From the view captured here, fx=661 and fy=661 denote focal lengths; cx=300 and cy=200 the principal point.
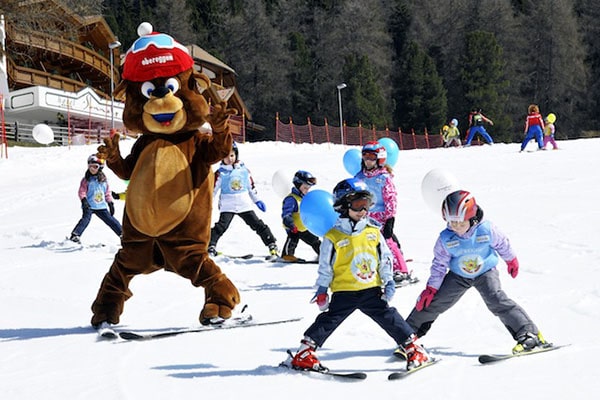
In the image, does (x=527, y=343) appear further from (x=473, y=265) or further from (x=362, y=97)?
(x=362, y=97)

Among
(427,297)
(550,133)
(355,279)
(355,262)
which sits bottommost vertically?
(427,297)

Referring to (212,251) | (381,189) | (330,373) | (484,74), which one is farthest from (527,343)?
(484,74)

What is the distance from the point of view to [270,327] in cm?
545

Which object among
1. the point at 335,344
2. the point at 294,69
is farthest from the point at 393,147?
the point at 294,69

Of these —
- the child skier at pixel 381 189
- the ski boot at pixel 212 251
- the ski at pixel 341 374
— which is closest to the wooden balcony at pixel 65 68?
the ski boot at pixel 212 251

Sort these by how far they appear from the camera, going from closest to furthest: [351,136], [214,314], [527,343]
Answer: [527,343] < [214,314] < [351,136]

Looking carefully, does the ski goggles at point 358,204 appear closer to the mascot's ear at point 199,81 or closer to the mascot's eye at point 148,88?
the mascot's ear at point 199,81

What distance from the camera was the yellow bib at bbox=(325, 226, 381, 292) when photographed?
→ 436cm

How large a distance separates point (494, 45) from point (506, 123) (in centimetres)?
684

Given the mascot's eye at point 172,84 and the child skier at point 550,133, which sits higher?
the child skier at point 550,133

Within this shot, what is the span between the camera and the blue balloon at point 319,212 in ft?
18.2

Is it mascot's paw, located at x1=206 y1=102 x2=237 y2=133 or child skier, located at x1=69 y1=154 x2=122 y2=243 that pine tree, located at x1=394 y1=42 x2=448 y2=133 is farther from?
mascot's paw, located at x1=206 y1=102 x2=237 y2=133

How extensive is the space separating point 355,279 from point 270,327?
4.45ft

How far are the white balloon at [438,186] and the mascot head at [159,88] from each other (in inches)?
101
